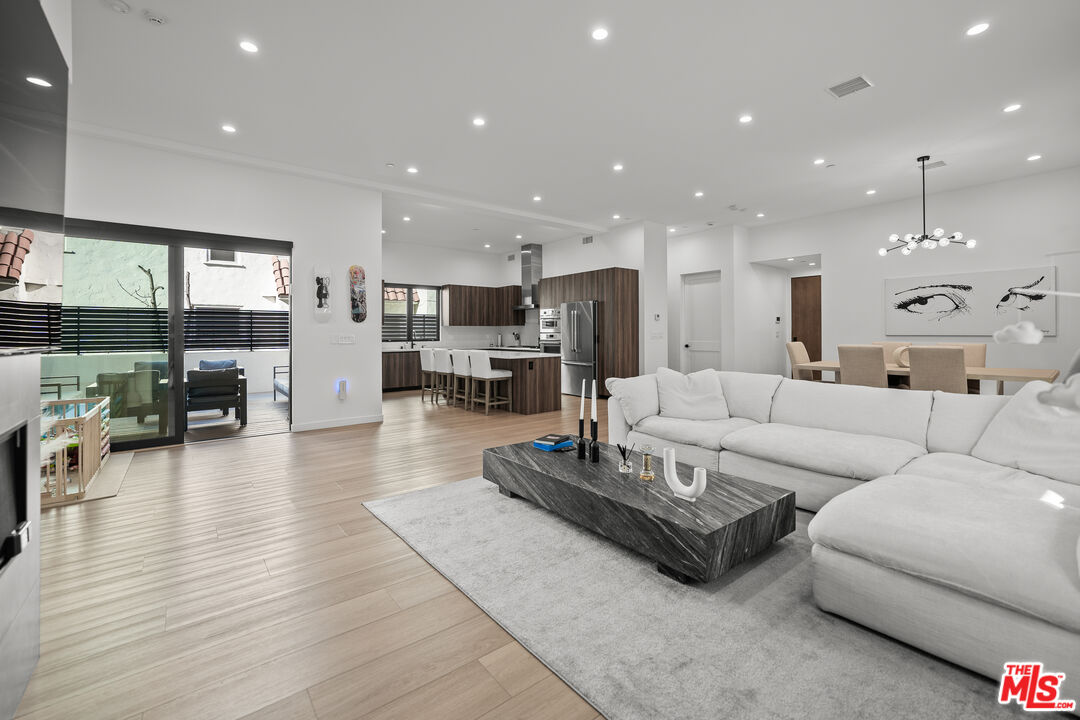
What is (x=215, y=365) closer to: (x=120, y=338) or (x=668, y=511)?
(x=120, y=338)

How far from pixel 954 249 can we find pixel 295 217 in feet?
27.4

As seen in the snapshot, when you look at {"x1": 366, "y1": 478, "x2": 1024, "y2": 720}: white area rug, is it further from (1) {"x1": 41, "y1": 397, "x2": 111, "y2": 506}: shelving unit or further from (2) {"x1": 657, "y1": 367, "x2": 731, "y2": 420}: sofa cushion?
(1) {"x1": 41, "y1": 397, "x2": 111, "y2": 506}: shelving unit

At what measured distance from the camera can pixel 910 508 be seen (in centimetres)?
179

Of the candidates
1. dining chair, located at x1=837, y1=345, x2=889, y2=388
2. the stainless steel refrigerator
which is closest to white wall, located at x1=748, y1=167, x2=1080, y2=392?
dining chair, located at x1=837, y1=345, x2=889, y2=388

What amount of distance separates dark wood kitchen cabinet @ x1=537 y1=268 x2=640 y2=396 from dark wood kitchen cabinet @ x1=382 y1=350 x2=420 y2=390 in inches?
147

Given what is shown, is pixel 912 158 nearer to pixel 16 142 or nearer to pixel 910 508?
pixel 910 508

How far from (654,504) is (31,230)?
2.41 m

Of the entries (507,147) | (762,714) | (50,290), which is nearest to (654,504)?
(762,714)

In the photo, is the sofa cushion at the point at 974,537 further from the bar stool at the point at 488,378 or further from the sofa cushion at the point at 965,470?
the bar stool at the point at 488,378

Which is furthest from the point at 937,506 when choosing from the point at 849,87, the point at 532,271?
the point at 532,271

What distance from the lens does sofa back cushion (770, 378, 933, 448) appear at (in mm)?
2936

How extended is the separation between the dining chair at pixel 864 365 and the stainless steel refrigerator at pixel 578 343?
394cm

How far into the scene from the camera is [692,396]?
3955 millimetres

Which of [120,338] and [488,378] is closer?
[120,338]
